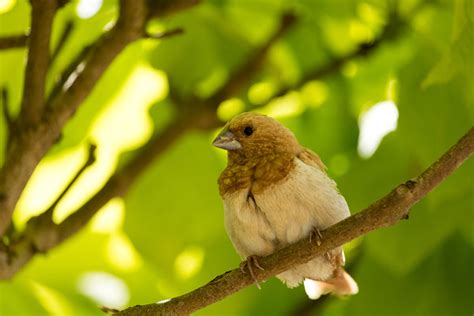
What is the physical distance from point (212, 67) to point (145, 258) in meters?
0.59

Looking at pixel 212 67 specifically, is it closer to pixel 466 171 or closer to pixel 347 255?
pixel 347 255

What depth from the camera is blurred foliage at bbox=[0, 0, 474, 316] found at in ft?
6.14

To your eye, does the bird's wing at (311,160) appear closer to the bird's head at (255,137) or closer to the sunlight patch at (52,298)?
the bird's head at (255,137)

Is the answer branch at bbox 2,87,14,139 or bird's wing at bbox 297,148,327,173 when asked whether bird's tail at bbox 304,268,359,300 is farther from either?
branch at bbox 2,87,14,139

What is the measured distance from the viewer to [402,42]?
234 cm

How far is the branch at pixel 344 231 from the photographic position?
48.6 inches

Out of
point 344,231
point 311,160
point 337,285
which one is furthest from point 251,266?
point 337,285

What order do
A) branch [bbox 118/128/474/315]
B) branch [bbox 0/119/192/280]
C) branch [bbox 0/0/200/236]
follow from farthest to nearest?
branch [bbox 0/119/192/280]
branch [bbox 0/0/200/236]
branch [bbox 118/128/474/315]

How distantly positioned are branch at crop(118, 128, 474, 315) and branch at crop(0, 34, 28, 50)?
2.05ft

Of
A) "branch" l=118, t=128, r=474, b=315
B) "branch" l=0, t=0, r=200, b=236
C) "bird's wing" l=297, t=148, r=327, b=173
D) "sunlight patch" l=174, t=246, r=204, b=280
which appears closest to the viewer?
"branch" l=118, t=128, r=474, b=315

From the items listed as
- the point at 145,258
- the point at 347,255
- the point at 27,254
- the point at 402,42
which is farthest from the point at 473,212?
the point at 27,254

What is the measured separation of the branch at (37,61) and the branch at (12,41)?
0.11 metres

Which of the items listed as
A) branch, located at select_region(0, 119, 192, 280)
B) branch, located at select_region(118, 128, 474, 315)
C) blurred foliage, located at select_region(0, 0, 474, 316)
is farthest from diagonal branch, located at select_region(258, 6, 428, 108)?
branch, located at select_region(118, 128, 474, 315)

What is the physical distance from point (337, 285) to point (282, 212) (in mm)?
338
